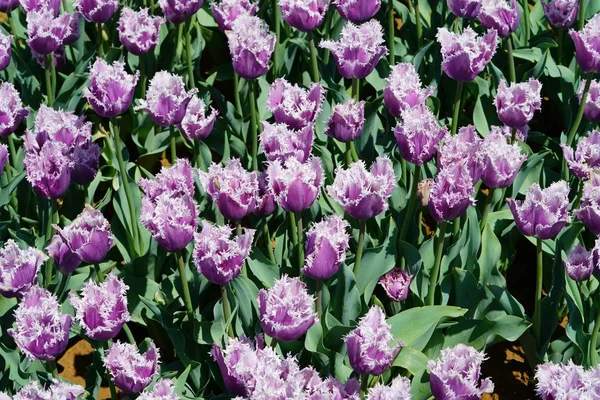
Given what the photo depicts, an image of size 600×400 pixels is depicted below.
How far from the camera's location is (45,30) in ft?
10.9

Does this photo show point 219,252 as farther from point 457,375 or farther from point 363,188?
point 457,375

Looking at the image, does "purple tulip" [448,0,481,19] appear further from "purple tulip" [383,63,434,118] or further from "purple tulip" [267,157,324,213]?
"purple tulip" [267,157,324,213]

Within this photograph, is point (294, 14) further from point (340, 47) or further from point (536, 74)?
point (536, 74)

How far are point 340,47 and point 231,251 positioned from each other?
0.96 meters

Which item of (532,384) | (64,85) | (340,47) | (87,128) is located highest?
(340,47)

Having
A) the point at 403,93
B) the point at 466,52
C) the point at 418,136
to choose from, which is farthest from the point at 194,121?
the point at 466,52

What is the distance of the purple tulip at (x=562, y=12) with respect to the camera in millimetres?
3555

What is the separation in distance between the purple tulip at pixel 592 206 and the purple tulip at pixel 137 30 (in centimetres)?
158

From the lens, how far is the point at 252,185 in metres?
2.62

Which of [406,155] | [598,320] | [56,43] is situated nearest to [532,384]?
[598,320]

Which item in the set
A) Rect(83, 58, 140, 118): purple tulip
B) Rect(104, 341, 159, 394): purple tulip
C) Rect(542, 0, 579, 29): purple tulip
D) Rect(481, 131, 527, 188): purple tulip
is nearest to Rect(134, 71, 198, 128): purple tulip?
Rect(83, 58, 140, 118): purple tulip

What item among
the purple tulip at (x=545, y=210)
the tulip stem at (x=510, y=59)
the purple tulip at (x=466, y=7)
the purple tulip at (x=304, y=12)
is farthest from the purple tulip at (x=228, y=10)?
the purple tulip at (x=545, y=210)

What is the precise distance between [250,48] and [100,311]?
3.39ft

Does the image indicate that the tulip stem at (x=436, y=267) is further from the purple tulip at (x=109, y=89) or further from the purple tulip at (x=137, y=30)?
the purple tulip at (x=137, y=30)
